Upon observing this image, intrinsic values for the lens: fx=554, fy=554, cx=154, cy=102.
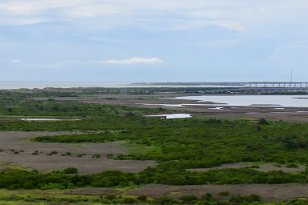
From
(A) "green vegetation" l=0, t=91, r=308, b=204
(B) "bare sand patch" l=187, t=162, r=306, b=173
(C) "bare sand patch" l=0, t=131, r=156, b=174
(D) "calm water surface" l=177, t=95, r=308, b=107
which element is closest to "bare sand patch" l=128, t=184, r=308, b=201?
(A) "green vegetation" l=0, t=91, r=308, b=204

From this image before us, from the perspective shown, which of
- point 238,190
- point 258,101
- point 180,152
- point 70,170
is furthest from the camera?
point 258,101

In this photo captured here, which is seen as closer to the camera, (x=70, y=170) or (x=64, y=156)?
(x=70, y=170)

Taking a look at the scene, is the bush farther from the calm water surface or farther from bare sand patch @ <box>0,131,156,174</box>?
the calm water surface

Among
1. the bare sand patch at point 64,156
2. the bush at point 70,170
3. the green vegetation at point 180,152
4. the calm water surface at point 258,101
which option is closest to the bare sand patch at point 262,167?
the green vegetation at point 180,152

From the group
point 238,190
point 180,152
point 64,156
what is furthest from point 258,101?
point 238,190

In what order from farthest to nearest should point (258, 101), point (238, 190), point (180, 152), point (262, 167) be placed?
point (258, 101)
point (180, 152)
point (262, 167)
point (238, 190)

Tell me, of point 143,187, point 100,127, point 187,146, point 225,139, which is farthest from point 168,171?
point 100,127

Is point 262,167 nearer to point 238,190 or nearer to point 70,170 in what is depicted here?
point 238,190

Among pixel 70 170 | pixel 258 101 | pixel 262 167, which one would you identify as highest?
pixel 70 170
